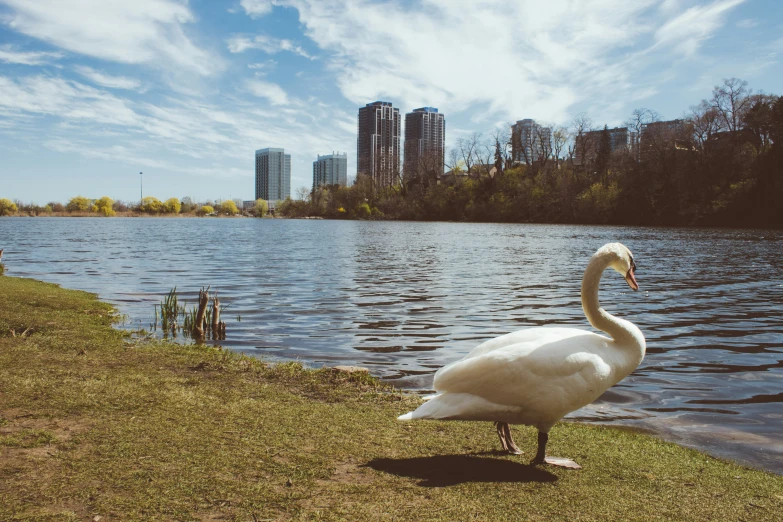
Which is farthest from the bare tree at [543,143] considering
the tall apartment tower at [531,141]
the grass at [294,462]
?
the grass at [294,462]

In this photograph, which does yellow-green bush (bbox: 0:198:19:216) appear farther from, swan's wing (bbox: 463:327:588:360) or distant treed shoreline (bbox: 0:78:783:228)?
swan's wing (bbox: 463:327:588:360)

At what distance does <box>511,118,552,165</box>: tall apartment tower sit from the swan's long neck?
127949mm

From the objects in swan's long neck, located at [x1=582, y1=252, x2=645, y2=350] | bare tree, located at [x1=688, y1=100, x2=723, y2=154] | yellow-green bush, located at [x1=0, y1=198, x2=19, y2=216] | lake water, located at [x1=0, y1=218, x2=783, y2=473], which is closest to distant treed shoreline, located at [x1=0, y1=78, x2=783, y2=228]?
bare tree, located at [x1=688, y1=100, x2=723, y2=154]

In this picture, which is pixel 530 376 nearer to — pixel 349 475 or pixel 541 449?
pixel 541 449

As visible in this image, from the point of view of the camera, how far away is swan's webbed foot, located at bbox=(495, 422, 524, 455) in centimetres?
579

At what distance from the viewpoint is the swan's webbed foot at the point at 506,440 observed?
228 inches

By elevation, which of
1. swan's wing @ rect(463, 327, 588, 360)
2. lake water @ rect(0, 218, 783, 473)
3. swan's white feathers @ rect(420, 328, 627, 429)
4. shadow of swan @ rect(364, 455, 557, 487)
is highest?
swan's wing @ rect(463, 327, 588, 360)

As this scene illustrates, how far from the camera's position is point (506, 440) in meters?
5.88

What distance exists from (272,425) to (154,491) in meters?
1.80

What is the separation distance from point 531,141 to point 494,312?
121817mm

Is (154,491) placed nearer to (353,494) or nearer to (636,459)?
(353,494)

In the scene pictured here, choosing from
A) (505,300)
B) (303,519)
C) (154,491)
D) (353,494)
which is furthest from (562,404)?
(505,300)

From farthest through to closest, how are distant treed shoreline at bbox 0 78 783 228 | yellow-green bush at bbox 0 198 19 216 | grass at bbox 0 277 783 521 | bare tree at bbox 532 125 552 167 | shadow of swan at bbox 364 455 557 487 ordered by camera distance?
yellow-green bush at bbox 0 198 19 216
bare tree at bbox 532 125 552 167
distant treed shoreline at bbox 0 78 783 228
shadow of swan at bbox 364 455 557 487
grass at bbox 0 277 783 521

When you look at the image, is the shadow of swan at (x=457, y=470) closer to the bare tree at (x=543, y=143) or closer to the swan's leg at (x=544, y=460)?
the swan's leg at (x=544, y=460)
